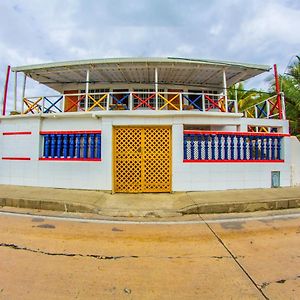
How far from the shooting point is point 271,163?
7.66 meters

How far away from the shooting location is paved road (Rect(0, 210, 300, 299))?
239 cm

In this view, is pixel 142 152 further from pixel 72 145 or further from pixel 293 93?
pixel 293 93

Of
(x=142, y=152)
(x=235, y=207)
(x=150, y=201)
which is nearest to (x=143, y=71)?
(x=142, y=152)

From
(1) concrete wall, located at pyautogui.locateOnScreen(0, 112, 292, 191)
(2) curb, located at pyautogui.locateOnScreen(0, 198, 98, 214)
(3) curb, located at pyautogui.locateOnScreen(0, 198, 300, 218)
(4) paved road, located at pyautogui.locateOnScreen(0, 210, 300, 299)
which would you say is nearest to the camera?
(4) paved road, located at pyautogui.locateOnScreen(0, 210, 300, 299)

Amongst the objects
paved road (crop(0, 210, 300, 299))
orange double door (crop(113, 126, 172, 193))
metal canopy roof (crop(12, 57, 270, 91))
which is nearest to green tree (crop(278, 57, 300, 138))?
metal canopy roof (crop(12, 57, 270, 91))

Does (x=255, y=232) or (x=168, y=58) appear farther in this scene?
(x=168, y=58)

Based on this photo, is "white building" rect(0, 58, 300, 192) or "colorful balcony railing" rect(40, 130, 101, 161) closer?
"white building" rect(0, 58, 300, 192)

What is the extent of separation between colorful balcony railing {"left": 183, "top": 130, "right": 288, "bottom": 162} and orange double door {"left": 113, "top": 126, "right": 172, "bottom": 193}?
0.79 metres

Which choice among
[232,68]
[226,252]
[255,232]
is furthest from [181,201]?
[232,68]

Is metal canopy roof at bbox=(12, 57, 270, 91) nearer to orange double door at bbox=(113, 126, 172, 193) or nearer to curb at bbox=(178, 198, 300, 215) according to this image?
orange double door at bbox=(113, 126, 172, 193)

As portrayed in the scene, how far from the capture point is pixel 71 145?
25.1 ft

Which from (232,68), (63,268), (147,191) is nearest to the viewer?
(63,268)

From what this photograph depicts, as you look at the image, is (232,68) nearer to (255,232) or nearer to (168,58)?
(168,58)

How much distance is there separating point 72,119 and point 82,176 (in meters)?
2.15
